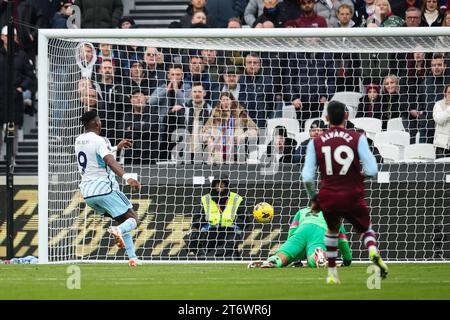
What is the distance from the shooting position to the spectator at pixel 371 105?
18750 mm

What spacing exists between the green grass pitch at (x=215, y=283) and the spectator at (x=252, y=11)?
712 cm

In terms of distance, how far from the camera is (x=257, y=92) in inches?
746

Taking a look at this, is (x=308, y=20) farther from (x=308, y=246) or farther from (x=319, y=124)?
(x=308, y=246)

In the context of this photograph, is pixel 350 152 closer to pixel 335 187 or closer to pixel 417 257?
pixel 335 187

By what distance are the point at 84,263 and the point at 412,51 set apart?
577 cm

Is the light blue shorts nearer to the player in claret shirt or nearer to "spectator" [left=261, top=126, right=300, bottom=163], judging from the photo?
"spectator" [left=261, top=126, right=300, bottom=163]

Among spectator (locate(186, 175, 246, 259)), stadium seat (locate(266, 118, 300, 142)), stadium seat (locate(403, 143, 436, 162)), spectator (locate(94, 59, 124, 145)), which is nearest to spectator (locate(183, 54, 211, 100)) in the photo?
spectator (locate(94, 59, 124, 145))

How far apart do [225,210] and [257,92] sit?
206 centimetres

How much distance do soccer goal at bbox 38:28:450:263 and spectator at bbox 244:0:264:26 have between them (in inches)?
93.8

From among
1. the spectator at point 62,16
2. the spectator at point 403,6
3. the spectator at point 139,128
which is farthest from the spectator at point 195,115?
the spectator at point 62,16

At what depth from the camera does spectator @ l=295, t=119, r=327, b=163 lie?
18.1m

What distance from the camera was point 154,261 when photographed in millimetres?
17844

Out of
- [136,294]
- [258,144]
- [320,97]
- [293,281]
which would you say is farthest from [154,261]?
[136,294]

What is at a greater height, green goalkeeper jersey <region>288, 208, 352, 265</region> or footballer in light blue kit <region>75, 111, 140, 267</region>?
footballer in light blue kit <region>75, 111, 140, 267</region>
